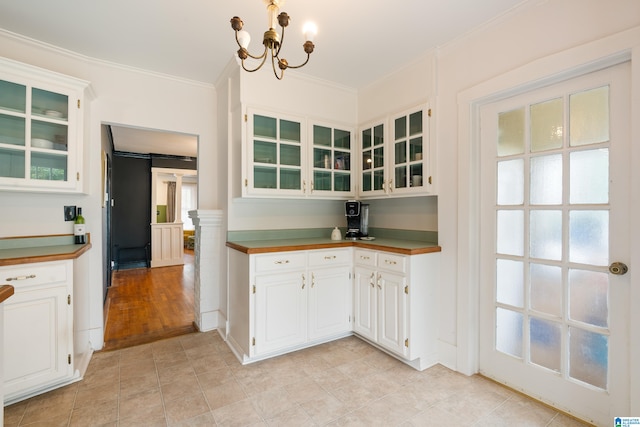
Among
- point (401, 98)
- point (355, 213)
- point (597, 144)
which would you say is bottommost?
point (355, 213)

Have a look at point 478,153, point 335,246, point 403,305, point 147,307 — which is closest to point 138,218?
point 147,307

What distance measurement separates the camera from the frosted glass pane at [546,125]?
1903 mm

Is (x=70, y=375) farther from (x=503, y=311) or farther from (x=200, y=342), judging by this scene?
(x=503, y=311)

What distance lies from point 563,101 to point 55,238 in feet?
12.7

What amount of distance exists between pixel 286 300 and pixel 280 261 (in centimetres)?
34

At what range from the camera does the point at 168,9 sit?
204 centimetres

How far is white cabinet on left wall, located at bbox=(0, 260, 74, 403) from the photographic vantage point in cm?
188

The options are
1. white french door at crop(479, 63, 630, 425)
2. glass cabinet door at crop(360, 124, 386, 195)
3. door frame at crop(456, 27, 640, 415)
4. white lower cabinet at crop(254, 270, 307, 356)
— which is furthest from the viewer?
glass cabinet door at crop(360, 124, 386, 195)

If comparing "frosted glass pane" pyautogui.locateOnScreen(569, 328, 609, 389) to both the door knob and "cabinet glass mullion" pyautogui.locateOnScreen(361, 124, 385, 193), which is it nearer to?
the door knob

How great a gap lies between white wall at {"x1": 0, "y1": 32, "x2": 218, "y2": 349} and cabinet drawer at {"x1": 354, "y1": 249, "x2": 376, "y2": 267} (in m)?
1.64

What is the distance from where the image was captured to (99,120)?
2766 mm

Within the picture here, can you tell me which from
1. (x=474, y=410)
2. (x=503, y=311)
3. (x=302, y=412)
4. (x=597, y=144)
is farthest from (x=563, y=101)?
(x=302, y=412)

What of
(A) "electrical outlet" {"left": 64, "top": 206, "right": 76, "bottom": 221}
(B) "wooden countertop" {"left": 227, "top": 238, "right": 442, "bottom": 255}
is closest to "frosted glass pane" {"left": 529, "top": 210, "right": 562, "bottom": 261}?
(B) "wooden countertop" {"left": 227, "top": 238, "right": 442, "bottom": 255}

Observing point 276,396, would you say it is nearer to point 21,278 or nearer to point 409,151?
point 21,278
